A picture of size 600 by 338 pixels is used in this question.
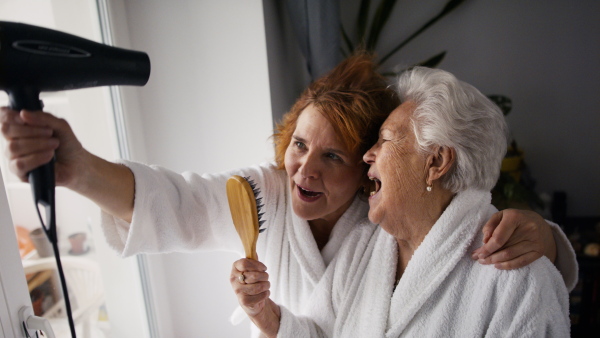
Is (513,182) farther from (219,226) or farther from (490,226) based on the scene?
(219,226)

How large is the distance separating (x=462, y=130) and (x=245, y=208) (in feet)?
1.49

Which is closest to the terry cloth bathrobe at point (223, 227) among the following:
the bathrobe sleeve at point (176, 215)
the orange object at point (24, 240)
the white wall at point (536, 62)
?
the bathrobe sleeve at point (176, 215)

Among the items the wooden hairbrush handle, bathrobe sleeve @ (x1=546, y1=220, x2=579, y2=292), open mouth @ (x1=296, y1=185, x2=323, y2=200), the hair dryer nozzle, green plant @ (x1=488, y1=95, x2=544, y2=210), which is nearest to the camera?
the hair dryer nozzle

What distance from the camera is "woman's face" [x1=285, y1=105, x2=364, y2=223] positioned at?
91 cm

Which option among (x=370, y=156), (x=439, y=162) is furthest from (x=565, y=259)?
(x=370, y=156)

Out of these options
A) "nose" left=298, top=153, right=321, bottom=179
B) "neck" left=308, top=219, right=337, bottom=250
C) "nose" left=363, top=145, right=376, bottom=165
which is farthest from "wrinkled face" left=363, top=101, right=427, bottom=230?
"neck" left=308, top=219, right=337, bottom=250

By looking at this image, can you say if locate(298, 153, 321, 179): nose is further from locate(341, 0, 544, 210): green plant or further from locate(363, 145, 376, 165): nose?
locate(341, 0, 544, 210): green plant

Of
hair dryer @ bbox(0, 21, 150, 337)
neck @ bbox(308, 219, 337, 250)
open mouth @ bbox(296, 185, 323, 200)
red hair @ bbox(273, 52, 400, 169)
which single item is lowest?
neck @ bbox(308, 219, 337, 250)

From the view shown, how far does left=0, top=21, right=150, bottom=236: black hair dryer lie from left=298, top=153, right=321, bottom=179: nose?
449mm

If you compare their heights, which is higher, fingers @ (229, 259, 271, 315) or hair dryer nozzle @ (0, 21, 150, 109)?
hair dryer nozzle @ (0, 21, 150, 109)

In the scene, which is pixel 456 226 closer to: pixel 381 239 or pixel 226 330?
pixel 381 239

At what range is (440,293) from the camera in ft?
2.79

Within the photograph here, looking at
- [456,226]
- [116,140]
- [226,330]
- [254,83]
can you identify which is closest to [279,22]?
[254,83]

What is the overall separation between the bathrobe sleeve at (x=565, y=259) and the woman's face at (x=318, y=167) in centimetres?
44
